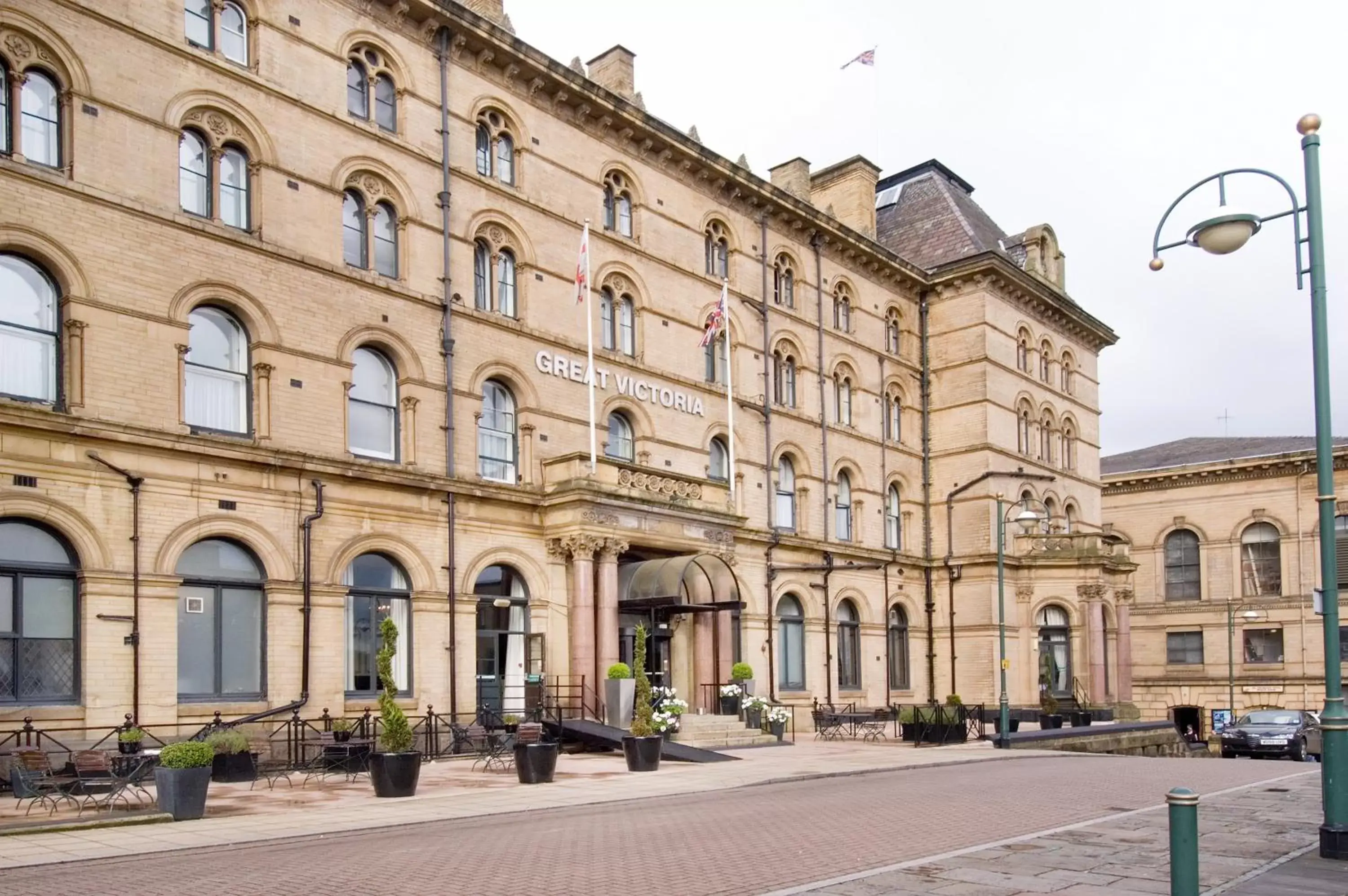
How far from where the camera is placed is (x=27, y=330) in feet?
69.6

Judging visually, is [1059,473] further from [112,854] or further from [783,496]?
[112,854]

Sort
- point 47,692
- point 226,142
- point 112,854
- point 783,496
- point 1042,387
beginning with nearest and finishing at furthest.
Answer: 1. point 112,854
2. point 47,692
3. point 226,142
4. point 783,496
5. point 1042,387

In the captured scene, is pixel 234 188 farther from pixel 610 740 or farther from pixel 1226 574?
pixel 1226 574

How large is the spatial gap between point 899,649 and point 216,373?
27.1 metres

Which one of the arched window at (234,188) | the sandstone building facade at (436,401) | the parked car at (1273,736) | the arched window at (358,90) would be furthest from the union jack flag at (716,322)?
the parked car at (1273,736)

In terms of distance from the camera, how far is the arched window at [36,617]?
20.3 meters

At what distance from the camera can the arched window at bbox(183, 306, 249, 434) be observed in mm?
23578

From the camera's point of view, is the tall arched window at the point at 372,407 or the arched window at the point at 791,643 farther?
the arched window at the point at 791,643

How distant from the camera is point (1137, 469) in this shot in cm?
6512

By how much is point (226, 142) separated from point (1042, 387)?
34.5 metres

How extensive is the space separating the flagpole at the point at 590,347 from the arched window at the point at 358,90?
5632 mm

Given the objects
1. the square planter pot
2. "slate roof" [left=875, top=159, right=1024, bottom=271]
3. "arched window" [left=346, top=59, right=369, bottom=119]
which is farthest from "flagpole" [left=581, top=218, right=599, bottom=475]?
"slate roof" [left=875, top=159, right=1024, bottom=271]

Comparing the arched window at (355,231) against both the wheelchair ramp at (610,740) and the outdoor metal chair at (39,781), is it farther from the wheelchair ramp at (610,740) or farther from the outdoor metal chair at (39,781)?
the outdoor metal chair at (39,781)

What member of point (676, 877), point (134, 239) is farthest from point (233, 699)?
point (676, 877)
